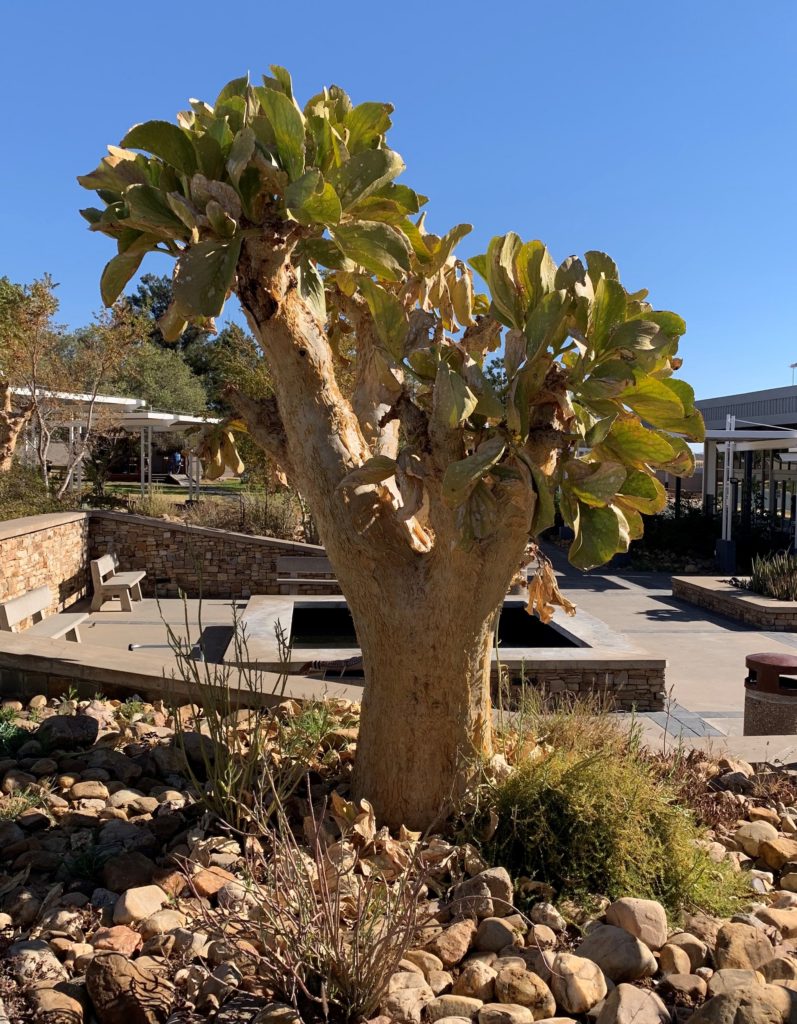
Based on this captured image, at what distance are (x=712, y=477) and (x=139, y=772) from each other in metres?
21.3

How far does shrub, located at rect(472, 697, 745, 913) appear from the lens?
304cm

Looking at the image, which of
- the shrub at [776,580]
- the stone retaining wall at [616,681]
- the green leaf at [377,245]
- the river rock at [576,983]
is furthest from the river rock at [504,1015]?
the shrub at [776,580]

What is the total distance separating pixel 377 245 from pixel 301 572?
10.2 m

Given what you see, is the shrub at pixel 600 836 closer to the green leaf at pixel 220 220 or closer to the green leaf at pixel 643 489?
the green leaf at pixel 643 489

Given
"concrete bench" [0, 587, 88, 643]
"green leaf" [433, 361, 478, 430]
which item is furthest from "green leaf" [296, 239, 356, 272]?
"concrete bench" [0, 587, 88, 643]

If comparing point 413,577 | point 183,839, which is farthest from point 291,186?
point 183,839

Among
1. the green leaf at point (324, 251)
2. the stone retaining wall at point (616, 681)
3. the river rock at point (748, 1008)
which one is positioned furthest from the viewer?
the stone retaining wall at point (616, 681)

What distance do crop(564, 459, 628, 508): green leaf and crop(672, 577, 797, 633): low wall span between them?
9.74 meters

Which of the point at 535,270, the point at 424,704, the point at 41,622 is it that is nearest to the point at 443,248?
the point at 535,270

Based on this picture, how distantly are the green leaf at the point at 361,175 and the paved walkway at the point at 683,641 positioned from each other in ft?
8.94

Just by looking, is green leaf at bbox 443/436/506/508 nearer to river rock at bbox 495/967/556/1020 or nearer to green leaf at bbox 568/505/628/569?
green leaf at bbox 568/505/628/569

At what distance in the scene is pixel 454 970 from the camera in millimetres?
2646

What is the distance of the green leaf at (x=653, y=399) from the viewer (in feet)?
10.3

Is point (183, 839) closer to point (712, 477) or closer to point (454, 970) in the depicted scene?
point (454, 970)
